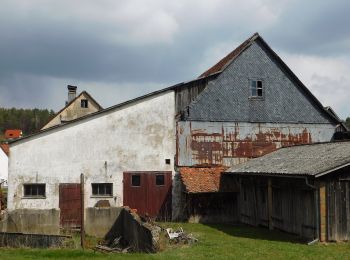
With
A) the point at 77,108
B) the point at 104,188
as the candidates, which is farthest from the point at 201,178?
the point at 77,108

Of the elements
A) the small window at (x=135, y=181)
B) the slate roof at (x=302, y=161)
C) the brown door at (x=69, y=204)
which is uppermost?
the slate roof at (x=302, y=161)

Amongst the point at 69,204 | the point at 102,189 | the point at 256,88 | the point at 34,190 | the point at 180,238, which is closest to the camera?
the point at 180,238

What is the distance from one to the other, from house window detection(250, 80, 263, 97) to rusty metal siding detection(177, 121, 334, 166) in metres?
1.75

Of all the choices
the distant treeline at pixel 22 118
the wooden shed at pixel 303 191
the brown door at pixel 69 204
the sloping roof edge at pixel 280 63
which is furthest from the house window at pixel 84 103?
the distant treeline at pixel 22 118

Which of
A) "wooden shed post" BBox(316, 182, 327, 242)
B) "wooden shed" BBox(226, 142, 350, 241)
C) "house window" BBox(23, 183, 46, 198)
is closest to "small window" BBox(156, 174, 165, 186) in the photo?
"wooden shed" BBox(226, 142, 350, 241)

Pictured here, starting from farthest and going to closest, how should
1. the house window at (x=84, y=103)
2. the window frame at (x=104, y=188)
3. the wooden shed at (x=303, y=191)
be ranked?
1. the house window at (x=84, y=103)
2. the window frame at (x=104, y=188)
3. the wooden shed at (x=303, y=191)

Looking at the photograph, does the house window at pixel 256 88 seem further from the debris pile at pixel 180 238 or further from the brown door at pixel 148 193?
the debris pile at pixel 180 238

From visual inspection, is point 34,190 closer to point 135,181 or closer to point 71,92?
point 135,181

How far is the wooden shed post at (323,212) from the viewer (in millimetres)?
17062

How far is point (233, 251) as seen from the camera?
615 inches

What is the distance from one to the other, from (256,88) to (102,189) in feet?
34.3

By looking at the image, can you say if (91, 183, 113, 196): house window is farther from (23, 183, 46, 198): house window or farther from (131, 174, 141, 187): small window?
(23, 183, 46, 198): house window

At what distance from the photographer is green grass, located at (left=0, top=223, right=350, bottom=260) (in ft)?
48.5

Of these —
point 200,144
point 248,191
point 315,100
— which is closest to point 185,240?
point 248,191
